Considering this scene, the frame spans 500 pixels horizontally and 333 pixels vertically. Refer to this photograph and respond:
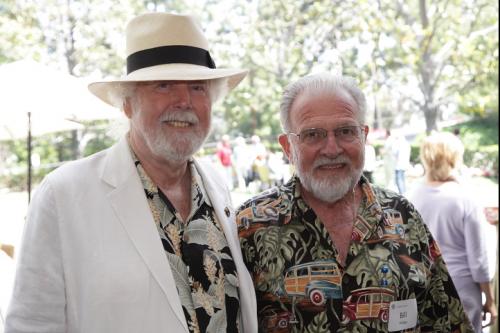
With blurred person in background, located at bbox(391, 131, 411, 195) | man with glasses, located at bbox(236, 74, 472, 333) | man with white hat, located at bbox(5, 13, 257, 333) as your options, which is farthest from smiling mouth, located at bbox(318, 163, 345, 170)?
blurred person in background, located at bbox(391, 131, 411, 195)

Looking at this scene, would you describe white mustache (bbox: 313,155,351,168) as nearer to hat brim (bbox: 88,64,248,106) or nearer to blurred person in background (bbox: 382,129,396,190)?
hat brim (bbox: 88,64,248,106)

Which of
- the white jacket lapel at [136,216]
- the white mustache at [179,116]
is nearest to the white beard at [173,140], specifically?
the white mustache at [179,116]

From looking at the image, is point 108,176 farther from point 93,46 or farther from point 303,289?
point 93,46

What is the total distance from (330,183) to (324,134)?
0.62 ft

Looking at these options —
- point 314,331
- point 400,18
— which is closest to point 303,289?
point 314,331

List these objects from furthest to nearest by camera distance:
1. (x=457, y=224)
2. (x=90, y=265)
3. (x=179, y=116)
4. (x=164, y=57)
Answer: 1. (x=457, y=224)
2. (x=164, y=57)
3. (x=179, y=116)
4. (x=90, y=265)

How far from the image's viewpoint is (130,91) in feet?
7.43

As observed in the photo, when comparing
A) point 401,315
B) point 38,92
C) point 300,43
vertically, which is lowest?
point 401,315

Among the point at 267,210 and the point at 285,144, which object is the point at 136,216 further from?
the point at 285,144

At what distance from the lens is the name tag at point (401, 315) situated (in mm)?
2057

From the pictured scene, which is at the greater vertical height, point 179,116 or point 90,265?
point 179,116

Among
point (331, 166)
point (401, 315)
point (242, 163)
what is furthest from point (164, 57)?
point (242, 163)

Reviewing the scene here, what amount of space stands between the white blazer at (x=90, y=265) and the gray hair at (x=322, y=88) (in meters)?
0.71

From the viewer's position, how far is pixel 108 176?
2.08 m
